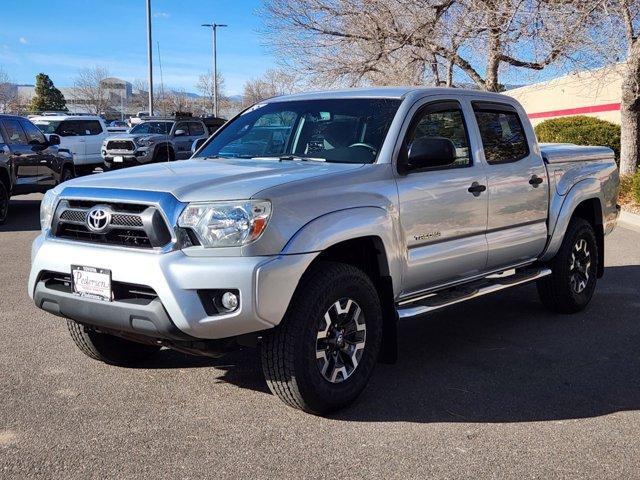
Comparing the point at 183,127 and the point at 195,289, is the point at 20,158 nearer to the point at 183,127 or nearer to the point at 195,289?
the point at 195,289

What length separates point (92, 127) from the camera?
2309cm

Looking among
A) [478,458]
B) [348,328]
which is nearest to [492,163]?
[348,328]

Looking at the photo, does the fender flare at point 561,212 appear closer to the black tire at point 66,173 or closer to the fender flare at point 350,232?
the fender flare at point 350,232

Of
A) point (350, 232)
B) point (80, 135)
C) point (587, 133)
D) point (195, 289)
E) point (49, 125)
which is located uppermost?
point (49, 125)

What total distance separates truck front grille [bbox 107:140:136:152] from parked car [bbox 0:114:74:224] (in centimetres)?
724

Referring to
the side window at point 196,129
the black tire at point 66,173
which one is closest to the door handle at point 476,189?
the black tire at point 66,173

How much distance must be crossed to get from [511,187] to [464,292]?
1.05 metres

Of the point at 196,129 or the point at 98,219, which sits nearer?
the point at 98,219

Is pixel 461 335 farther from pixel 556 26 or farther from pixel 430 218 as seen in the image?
pixel 556 26

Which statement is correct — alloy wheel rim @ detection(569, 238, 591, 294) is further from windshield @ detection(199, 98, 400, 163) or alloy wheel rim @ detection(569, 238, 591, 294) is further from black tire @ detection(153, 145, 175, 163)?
black tire @ detection(153, 145, 175, 163)

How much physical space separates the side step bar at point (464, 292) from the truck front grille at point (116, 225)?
65.2 inches

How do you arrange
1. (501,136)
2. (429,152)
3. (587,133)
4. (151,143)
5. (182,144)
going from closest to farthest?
(429,152) → (501,136) → (587,133) → (151,143) → (182,144)

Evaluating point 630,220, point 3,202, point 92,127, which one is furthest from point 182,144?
point 630,220

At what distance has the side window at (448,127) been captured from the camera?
17.6 feet
